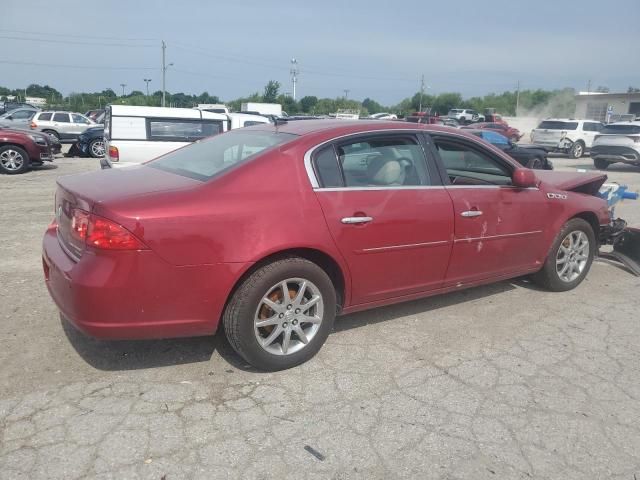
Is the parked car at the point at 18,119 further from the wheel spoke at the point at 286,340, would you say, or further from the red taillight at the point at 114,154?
the wheel spoke at the point at 286,340

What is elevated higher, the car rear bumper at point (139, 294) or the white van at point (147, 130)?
the white van at point (147, 130)

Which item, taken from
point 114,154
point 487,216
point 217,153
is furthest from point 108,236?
point 114,154

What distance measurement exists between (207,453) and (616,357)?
2925 millimetres

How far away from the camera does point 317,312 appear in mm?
3533

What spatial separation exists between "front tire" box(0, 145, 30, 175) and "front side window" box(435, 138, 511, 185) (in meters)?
11.8

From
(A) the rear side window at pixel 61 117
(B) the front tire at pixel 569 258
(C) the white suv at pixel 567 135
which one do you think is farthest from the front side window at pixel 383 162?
(C) the white suv at pixel 567 135

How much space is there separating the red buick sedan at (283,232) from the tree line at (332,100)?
2463 inches

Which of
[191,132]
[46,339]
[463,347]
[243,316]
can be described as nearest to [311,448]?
[243,316]

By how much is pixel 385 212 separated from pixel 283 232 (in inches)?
32.0

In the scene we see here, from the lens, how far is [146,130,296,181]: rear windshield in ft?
11.7

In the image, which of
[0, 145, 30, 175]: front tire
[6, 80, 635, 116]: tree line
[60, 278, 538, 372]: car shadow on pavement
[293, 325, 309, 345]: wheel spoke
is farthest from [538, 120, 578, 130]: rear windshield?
[6, 80, 635, 116]: tree line

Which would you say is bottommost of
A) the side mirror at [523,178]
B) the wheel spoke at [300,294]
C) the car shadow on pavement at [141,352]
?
the car shadow on pavement at [141,352]

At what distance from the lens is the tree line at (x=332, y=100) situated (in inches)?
2689

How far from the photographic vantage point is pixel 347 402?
313 centimetres
